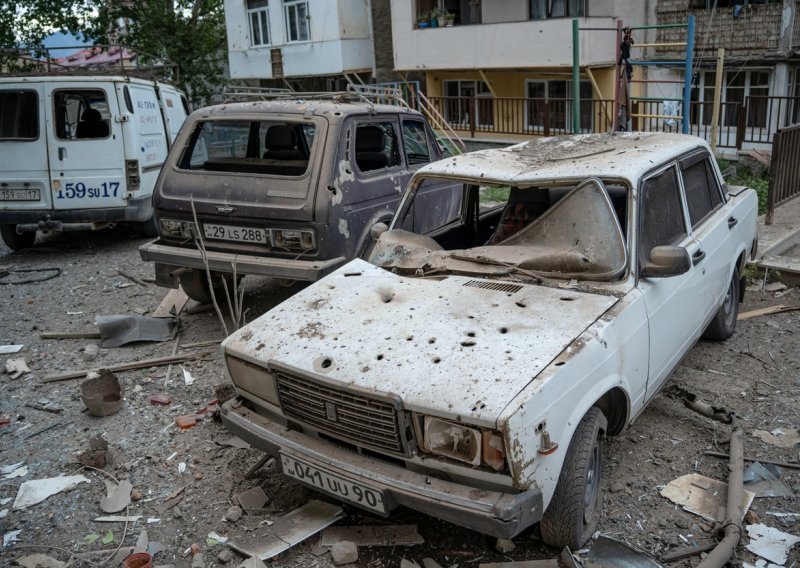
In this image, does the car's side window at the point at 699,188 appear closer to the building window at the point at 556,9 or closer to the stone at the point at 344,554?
the stone at the point at 344,554

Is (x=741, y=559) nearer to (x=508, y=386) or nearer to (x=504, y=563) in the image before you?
(x=504, y=563)

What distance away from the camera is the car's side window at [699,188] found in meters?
4.81

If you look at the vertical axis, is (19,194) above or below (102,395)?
above

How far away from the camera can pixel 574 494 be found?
3.21m

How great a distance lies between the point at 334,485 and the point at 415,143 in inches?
192

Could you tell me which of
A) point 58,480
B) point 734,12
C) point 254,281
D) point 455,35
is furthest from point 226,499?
point 455,35

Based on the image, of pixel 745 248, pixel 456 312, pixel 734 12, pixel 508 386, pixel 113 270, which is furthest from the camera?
pixel 734 12

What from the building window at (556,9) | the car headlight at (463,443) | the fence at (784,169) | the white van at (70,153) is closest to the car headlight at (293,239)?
the car headlight at (463,443)

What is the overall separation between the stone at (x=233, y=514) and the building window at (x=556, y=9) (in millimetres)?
16425

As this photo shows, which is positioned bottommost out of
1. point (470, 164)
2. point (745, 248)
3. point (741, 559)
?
point (741, 559)

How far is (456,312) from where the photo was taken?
3.66m

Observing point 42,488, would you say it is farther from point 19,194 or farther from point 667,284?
point 19,194

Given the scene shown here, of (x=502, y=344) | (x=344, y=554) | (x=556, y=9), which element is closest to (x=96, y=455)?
(x=344, y=554)

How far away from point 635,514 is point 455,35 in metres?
17.4
